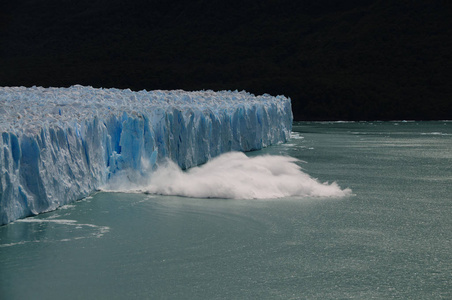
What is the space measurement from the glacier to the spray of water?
0.31 meters

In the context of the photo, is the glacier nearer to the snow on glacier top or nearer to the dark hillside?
the snow on glacier top

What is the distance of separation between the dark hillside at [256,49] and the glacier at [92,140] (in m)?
24.4

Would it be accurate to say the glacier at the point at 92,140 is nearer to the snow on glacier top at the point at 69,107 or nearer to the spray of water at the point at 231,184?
the snow on glacier top at the point at 69,107

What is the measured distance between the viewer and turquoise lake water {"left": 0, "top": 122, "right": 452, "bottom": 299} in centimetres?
598

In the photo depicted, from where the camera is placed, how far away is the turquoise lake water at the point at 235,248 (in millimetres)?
5984

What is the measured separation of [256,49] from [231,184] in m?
40.0

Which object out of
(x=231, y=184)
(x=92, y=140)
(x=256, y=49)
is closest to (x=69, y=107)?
(x=92, y=140)

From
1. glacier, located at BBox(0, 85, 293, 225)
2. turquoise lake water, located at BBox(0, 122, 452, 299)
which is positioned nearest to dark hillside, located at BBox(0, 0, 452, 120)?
glacier, located at BBox(0, 85, 293, 225)

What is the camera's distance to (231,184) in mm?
10555

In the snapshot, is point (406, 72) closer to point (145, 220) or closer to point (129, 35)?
point (129, 35)

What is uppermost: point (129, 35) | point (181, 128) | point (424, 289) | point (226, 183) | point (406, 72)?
point (129, 35)

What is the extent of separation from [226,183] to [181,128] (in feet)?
9.25

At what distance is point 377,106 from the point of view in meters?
39.5

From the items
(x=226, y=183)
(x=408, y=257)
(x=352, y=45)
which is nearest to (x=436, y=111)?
(x=352, y=45)
